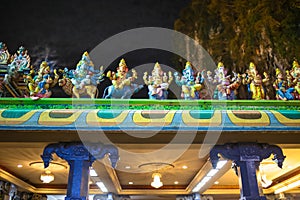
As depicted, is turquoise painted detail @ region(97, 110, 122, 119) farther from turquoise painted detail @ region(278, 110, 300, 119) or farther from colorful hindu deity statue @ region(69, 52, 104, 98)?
turquoise painted detail @ region(278, 110, 300, 119)

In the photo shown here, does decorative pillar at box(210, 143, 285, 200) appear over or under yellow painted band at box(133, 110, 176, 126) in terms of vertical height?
under

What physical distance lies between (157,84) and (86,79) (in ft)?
5.33

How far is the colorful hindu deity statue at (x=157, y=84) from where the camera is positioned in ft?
22.2

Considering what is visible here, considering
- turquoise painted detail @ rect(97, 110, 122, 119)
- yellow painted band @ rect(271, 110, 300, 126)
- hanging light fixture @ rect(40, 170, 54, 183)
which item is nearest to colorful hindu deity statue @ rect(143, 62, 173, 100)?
turquoise painted detail @ rect(97, 110, 122, 119)

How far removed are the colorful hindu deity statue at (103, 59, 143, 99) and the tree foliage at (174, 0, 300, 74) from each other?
316 inches

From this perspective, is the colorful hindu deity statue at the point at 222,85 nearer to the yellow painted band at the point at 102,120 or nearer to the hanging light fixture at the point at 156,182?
the yellow painted band at the point at 102,120

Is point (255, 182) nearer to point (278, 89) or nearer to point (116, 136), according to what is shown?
point (278, 89)

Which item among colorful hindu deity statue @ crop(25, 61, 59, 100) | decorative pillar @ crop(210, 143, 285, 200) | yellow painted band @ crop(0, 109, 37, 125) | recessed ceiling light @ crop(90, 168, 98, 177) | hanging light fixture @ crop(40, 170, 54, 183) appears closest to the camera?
yellow painted band @ crop(0, 109, 37, 125)

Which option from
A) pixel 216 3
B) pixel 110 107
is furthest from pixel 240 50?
pixel 110 107

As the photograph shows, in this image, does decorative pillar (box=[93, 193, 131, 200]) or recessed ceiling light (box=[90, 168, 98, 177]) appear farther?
decorative pillar (box=[93, 193, 131, 200])

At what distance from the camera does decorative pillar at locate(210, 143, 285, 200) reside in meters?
6.07

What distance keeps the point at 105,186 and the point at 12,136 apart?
5.71 meters

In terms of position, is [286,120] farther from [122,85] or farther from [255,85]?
[122,85]

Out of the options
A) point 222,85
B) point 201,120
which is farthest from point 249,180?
point 222,85
